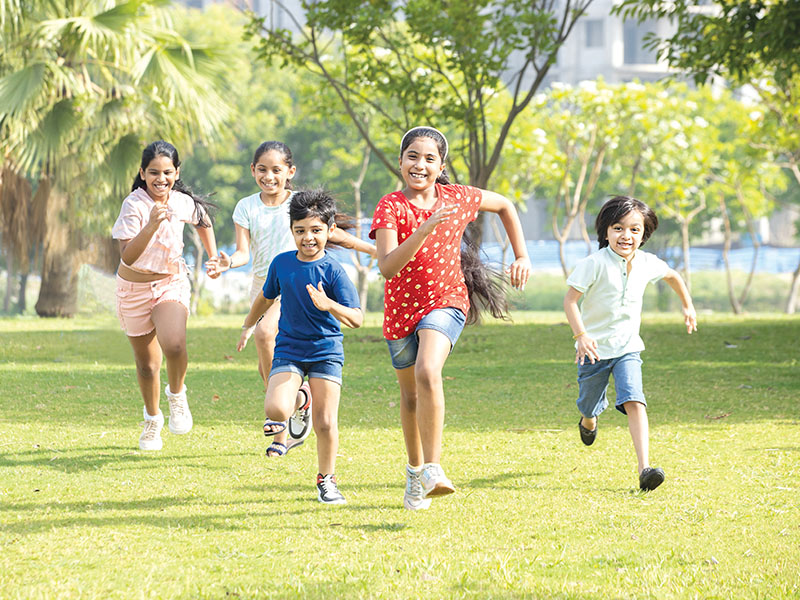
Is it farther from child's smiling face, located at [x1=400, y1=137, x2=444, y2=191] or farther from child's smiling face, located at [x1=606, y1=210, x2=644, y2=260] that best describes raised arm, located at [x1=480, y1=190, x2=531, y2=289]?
child's smiling face, located at [x1=606, y1=210, x2=644, y2=260]

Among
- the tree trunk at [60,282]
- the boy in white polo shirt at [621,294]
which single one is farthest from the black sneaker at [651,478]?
the tree trunk at [60,282]

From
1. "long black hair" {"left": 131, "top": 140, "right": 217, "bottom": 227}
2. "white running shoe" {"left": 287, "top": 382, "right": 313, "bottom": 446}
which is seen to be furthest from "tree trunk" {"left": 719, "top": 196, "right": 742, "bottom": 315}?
"white running shoe" {"left": 287, "top": 382, "right": 313, "bottom": 446}

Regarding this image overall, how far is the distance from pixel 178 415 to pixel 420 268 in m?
2.28

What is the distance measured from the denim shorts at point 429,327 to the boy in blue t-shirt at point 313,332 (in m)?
0.26

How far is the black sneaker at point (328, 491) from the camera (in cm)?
497

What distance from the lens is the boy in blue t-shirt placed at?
196 inches

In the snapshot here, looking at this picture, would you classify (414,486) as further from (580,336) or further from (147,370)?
(147,370)

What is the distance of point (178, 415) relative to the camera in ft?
21.3

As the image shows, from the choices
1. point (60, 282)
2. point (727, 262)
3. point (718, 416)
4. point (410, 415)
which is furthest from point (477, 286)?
point (727, 262)

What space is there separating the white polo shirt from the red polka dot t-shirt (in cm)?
81

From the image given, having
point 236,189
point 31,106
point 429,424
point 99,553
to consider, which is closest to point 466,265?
point 429,424

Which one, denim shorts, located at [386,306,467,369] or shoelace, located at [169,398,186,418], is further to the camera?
shoelace, located at [169,398,186,418]

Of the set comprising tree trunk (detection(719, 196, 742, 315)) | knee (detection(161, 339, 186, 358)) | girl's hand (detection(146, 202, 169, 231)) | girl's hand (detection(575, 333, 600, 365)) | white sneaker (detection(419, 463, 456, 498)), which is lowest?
tree trunk (detection(719, 196, 742, 315))

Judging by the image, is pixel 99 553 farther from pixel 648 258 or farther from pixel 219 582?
pixel 648 258
